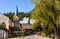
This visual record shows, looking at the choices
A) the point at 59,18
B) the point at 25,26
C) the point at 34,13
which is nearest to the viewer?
the point at 59,18

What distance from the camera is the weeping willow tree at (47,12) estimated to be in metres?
25.7

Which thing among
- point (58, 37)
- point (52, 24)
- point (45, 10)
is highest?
point (45, 10)

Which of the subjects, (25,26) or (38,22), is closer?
(38,22)

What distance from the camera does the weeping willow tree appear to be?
25734mm

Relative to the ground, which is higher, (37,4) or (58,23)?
(37,4)

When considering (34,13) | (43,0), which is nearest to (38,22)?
(34,13)

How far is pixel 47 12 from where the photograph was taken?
26141mm

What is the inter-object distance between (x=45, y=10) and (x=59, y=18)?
196 cm

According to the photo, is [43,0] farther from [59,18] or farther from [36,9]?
[59,18]

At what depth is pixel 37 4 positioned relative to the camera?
1069 inches

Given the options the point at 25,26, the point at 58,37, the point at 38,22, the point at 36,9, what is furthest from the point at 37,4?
the point at 25,26

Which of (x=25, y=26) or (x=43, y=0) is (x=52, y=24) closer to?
(x=43, y=0)

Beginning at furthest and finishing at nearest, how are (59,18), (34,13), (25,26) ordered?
(25,26) < (34,13) < (59,18)

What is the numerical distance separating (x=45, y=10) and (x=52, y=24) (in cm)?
264
